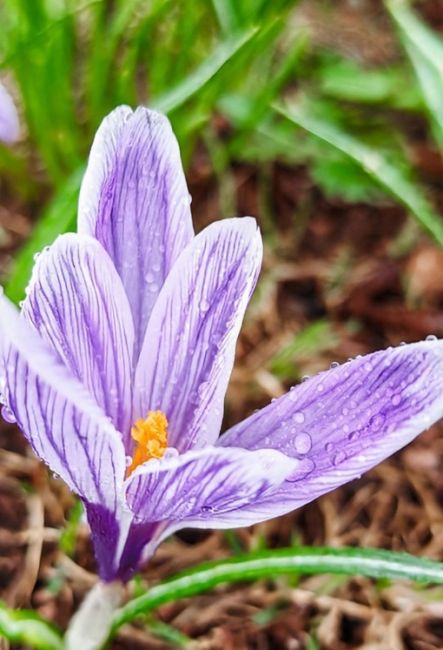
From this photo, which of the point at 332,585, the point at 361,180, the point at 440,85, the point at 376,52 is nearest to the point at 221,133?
the point at 361,180

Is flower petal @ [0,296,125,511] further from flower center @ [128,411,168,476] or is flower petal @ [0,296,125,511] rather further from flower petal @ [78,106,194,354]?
flower petal @ [78,106,194,354]

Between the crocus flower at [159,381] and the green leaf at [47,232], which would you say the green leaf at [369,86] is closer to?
the green leaf at [47,232]

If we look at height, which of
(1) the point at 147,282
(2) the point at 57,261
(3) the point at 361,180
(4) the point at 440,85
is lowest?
(3) the point at 361,180

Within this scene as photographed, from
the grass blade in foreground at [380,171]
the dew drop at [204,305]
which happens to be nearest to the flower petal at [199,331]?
the dew drop at [204,305]

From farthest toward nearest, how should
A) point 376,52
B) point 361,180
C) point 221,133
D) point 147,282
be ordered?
point 376,52, point 221,133, point 361,180, point 147,282

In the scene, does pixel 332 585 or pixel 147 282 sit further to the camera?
pixel 332 585

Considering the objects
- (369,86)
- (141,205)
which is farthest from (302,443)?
(369,86)

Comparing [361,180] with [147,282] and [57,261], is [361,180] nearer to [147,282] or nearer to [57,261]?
[147,282]
